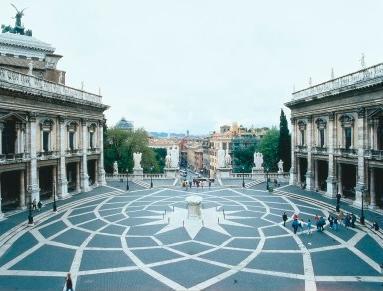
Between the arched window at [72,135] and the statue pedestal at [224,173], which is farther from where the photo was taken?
the statue pedestal at [224,173]

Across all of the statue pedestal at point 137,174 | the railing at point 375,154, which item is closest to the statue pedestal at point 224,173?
the statue pedestal at point 137,174

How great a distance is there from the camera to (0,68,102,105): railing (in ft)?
96.7

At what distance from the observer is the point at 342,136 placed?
1451 inches

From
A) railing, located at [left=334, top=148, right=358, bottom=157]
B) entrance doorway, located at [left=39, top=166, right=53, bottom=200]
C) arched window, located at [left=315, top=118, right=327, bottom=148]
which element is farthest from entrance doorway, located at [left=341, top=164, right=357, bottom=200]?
entrance doorway, located at [left=39, top=166, right=53, bottom=200]

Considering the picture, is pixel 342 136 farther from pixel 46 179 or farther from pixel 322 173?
pixel 46 179

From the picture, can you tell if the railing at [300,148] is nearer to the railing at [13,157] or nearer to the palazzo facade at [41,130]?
the palazzo facade at [41,130]

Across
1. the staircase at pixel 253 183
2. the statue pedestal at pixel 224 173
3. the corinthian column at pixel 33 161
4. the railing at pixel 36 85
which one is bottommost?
the staircase at pixel 253 183

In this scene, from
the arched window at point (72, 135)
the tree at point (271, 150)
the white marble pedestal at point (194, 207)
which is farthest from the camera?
the tree at point (271, 150)

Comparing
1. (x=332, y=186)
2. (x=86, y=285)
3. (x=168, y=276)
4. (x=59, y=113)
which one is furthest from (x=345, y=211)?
(x=59, y=113)

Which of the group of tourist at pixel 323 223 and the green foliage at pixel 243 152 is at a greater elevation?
the green foliage at pixel 243 152

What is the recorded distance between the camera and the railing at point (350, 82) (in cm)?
2999

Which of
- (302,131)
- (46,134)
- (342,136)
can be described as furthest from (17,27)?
(342,136)

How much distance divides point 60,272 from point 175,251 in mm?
6687

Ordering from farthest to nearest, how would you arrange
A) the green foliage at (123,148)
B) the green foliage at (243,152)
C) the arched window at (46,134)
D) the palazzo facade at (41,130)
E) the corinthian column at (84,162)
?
1. the green foliage at (243,152)
2. the green foliage at (123,148)
3. the corinthian column at (84,162)
4. the arched window at (46,134)
5. the palazzo facade at (41,130)
